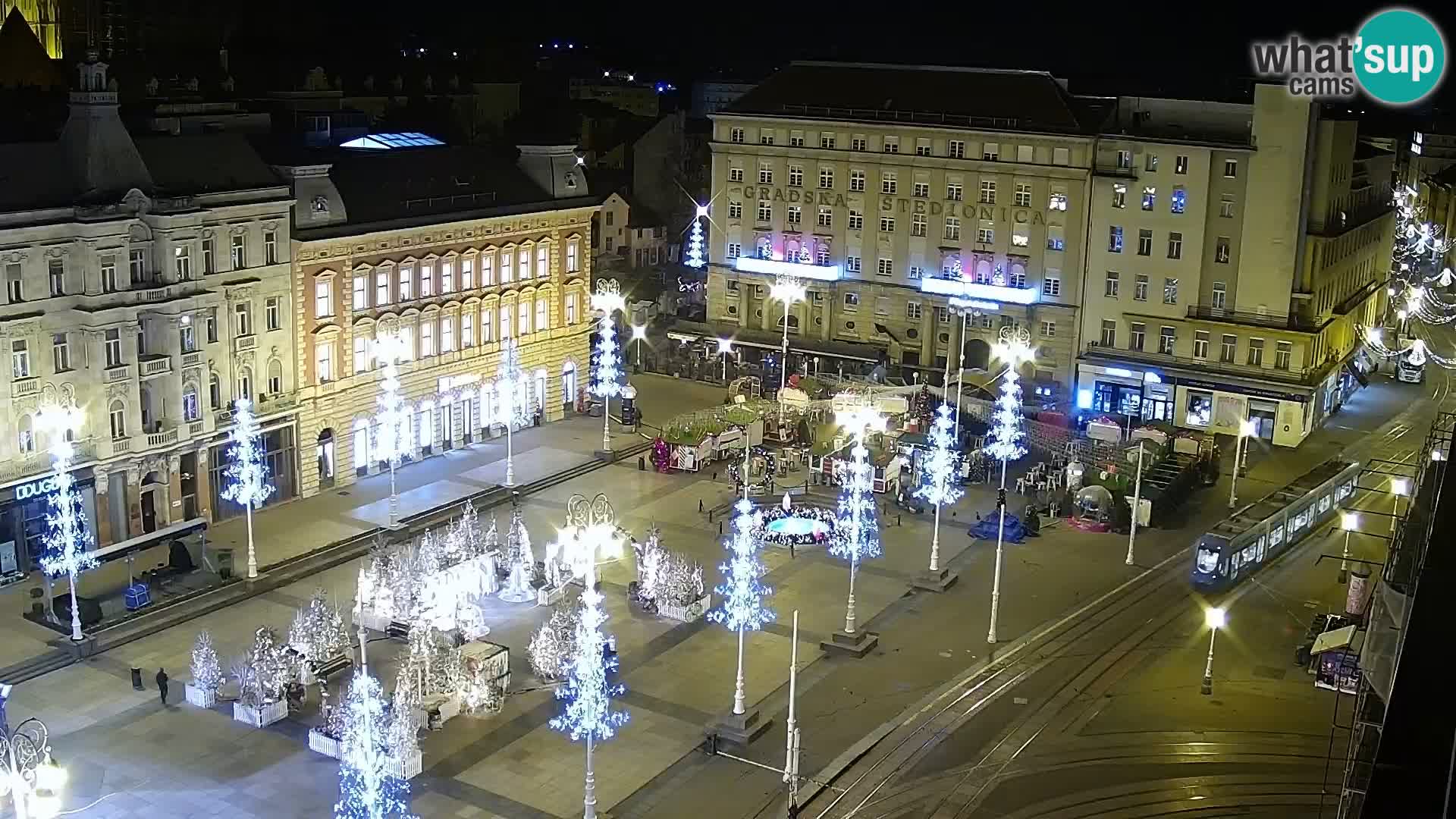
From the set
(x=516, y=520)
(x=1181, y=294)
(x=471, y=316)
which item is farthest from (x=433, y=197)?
(x=1181, y=294)

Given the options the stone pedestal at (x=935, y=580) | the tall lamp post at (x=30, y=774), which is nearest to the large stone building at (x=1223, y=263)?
the stone pedestal at (x=935, y=580)

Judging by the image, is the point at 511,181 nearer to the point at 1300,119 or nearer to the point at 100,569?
the point at 100,569

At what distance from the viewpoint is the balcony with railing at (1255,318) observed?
257 ft

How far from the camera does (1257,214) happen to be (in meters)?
78.7

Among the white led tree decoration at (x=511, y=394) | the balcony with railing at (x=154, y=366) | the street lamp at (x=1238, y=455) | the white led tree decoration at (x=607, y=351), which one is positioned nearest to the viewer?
the balcony with railing at (x=154, y=366)

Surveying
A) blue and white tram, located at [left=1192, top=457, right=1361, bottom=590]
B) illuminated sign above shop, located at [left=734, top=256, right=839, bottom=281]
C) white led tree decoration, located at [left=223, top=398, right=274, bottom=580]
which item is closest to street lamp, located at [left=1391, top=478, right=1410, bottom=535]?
blue and white tram, located at [left=1192, top=457, right=1361, bottom=590]

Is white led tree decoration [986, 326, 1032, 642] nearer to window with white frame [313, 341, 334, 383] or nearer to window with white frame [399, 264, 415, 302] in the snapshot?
window with white frame [399, 264, 415, 302]

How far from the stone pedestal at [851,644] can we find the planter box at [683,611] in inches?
195

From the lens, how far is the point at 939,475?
194ft

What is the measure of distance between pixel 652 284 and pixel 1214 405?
147 feet

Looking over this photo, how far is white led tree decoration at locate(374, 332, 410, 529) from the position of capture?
210 feet

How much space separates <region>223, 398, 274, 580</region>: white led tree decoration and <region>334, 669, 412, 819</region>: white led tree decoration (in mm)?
16139

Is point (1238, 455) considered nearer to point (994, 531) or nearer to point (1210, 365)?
point (994, 531)

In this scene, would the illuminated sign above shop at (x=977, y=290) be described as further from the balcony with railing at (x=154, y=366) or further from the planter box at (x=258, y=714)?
the planter box at (x=258, y=714)
